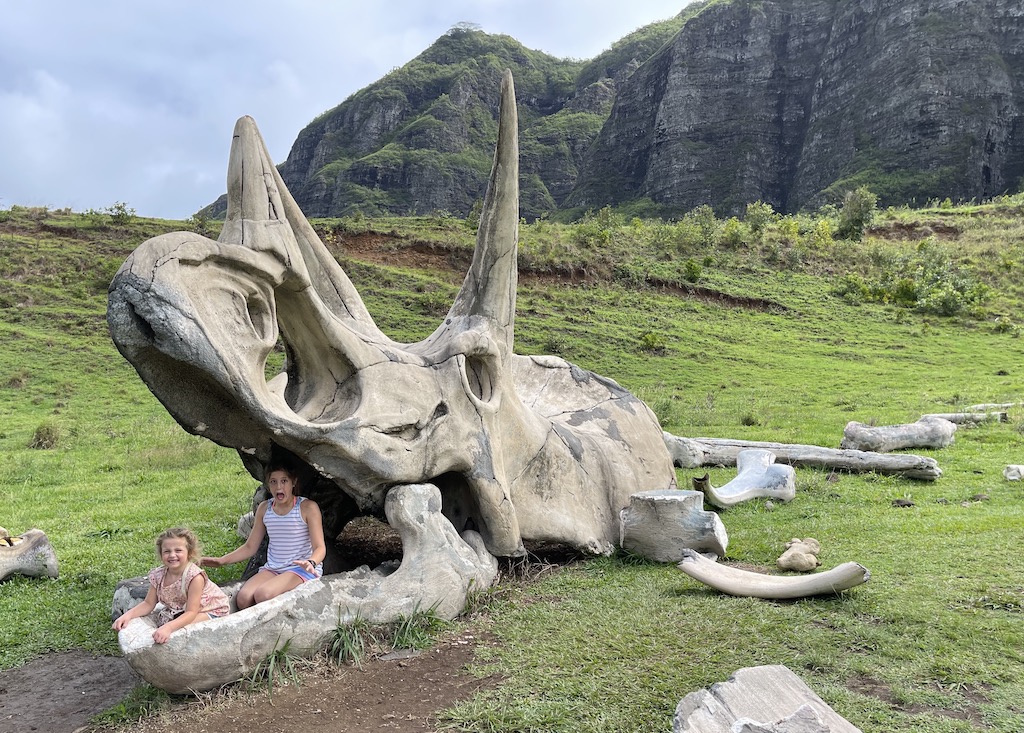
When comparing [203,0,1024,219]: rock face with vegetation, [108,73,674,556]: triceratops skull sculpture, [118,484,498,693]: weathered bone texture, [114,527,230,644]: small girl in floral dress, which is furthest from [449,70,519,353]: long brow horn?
[203,0,1024,219]: rock face with vegetation

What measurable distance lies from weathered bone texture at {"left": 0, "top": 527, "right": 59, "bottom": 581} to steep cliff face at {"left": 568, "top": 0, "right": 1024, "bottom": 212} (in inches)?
2580

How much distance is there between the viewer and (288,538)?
15.4ft

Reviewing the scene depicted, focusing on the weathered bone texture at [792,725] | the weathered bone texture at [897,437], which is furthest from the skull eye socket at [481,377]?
the weathered bone texture at [897,437]

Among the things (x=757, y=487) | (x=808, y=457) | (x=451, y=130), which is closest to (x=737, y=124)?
(x=451, y=130)

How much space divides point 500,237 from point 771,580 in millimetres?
3188

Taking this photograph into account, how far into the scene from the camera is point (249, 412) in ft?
13.4

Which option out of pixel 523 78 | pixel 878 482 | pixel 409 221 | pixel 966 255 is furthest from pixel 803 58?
pixel 878 482

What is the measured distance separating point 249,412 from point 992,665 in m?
4.01

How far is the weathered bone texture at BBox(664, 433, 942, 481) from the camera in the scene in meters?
9.20

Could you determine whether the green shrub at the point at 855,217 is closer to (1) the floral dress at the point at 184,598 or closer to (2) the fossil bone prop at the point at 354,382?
(2) the fossil bone prop at the point at 354,382

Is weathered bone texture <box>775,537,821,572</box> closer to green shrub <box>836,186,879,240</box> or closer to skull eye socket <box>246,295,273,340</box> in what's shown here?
skull eye socket <box>246,295,273,340</box>

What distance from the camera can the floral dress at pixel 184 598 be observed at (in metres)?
4.02

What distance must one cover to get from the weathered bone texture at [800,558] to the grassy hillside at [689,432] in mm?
385

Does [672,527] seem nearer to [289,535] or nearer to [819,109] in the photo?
[289,535]
